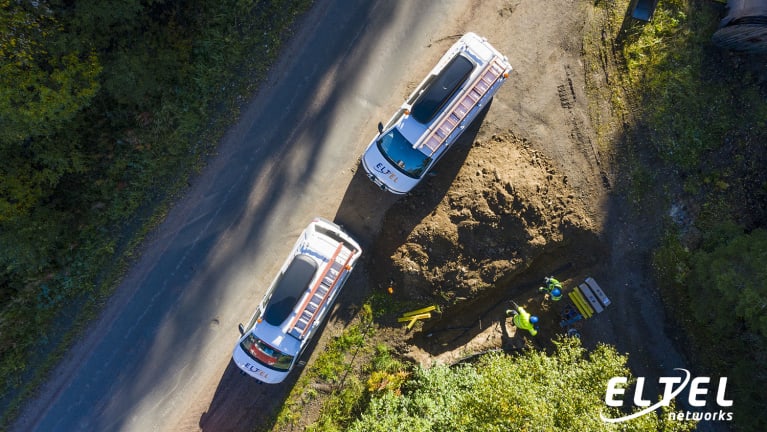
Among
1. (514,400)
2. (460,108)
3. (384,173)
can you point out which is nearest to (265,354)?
(384,173)

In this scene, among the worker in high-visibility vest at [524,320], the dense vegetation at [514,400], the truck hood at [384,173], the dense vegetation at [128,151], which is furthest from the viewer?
the worker in high-visibility vest at [524,320]

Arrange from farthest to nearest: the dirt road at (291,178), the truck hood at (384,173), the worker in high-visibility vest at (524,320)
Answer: the worker in high-visibility vest at (524,320) < the dirt road at (291,178) < the truck hood at (384,173)

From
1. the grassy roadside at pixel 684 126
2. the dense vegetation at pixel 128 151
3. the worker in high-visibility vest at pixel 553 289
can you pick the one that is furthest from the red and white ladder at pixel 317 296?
the grassy roadside at pixel 684 126

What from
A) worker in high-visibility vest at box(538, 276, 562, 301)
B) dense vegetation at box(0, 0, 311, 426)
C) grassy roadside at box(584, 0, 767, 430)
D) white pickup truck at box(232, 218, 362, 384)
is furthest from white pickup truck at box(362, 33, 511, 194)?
worker in high-visibility vest at box(538, 276, 562, 301)

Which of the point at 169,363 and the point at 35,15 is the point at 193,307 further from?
the point at 35,15

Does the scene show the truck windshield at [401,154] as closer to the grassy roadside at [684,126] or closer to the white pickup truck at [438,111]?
the white pickup truck at [438,111]

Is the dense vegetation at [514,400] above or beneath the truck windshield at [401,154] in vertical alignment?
beneath

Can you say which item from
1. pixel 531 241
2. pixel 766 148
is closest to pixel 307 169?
pixel 531 241
